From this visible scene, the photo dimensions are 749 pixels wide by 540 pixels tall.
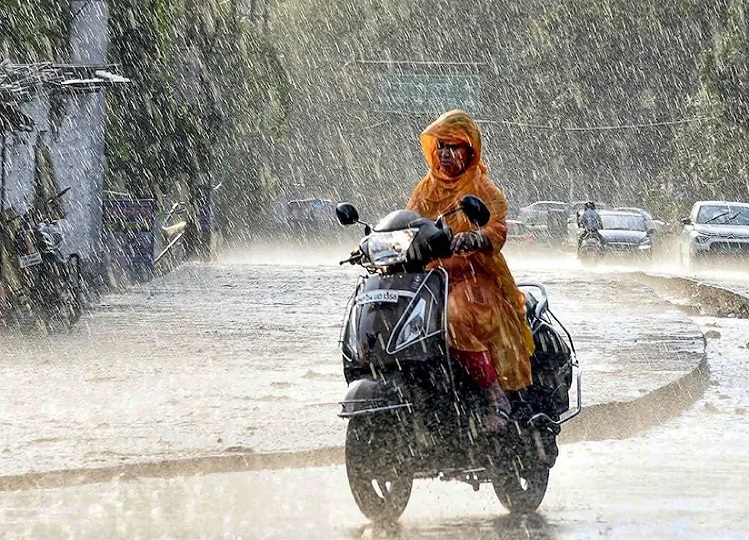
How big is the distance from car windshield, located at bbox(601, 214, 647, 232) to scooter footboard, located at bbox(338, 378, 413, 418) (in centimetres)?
3170

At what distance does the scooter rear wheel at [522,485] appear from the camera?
711 centimetres

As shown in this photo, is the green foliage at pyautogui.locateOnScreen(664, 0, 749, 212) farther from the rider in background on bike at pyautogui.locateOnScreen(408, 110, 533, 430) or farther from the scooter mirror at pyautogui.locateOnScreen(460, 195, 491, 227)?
the scooter mirror at pyautogui.locateOnScreen(460, 195, 491, 227)

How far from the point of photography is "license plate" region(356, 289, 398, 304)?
21.6 feet

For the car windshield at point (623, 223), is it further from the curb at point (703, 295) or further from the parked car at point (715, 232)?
the curb at point (703, 295)

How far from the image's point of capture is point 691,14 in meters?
60.7

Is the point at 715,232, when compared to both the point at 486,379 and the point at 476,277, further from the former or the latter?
the point at 486,379

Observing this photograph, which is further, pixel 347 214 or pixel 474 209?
pixel 347 214

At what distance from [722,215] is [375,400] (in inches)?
1169

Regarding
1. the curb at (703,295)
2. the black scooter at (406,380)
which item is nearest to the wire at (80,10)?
the curb at (703,295)

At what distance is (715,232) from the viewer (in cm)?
3425

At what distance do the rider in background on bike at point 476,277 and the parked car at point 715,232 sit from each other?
27298 mm

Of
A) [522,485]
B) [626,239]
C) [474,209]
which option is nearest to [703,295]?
[626,239]

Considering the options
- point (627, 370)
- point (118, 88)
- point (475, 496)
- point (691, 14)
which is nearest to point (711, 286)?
point (118, 88)

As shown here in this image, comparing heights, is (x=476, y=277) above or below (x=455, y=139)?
below
